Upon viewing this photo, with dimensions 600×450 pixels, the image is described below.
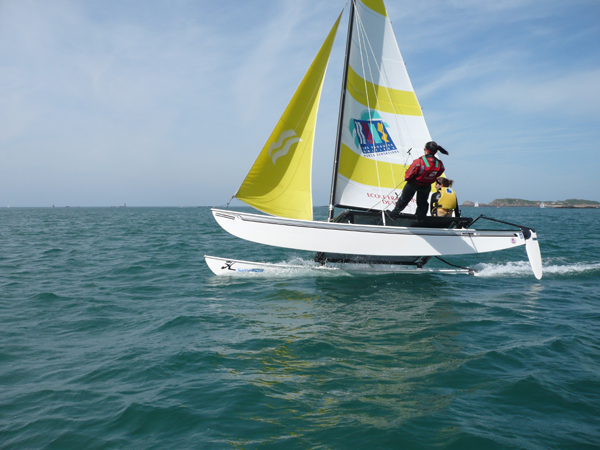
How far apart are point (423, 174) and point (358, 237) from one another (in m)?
1.90

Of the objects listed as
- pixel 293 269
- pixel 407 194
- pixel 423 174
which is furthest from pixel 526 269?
pixel 293 269

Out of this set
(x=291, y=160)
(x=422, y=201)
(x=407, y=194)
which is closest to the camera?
(x=407, y=194)

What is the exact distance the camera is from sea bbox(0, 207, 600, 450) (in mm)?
3205

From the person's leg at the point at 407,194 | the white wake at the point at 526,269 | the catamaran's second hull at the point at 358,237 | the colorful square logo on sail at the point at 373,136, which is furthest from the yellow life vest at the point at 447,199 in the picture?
the white wake at the point at 526,269

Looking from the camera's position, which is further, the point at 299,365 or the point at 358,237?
the point at 358,237

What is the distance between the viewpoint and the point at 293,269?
974 cm

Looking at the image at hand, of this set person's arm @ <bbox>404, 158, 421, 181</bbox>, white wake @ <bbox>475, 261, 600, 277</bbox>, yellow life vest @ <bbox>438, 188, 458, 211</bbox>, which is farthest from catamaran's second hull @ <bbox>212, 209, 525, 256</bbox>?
white wake @ <bbox>475, 261, 600, 277</bbox>

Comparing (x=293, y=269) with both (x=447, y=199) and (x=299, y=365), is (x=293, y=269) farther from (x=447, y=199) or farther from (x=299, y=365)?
(x=299, y=365)

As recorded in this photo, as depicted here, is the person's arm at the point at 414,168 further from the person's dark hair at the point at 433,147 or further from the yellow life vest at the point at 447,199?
the yellow life vest at the point at 447,199

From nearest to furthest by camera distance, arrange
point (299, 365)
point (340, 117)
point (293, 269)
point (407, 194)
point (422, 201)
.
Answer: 1. point (299, 365)
2. point (407, 194)
3. point (422, 201)
4. point (340, 117)
5. point (293, 269)

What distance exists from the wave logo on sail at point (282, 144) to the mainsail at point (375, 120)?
1.39m

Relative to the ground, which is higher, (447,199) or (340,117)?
(340,117)

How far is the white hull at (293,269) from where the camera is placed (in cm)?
952

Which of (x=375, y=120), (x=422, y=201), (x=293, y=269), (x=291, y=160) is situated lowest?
(x=293, y=269)
